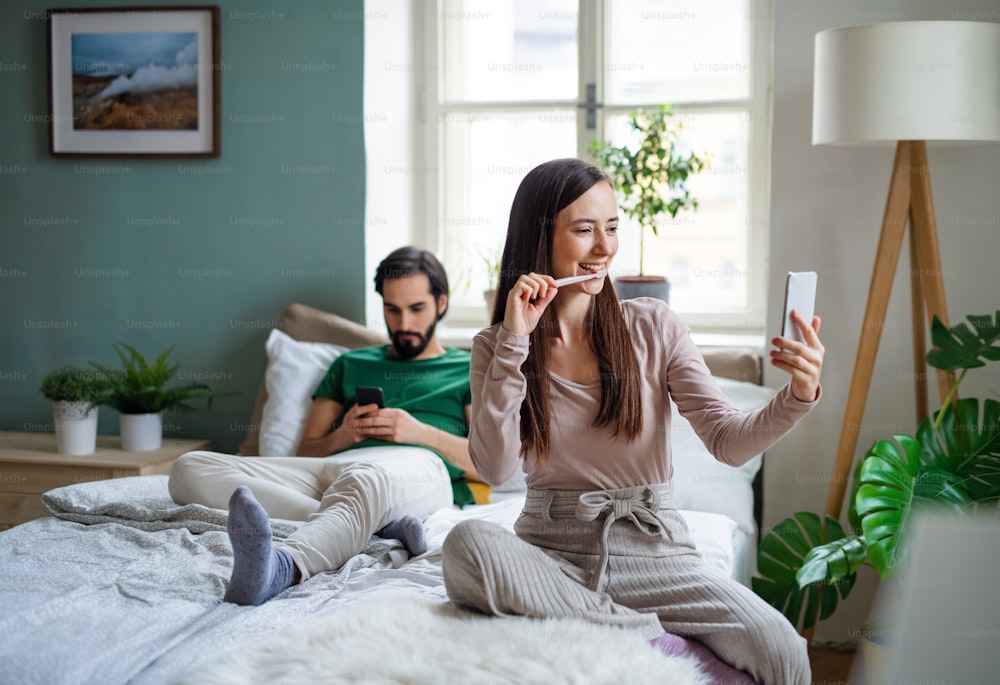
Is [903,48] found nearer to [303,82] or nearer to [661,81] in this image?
[661,81]

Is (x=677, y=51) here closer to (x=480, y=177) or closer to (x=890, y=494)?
(x=480, y=177)

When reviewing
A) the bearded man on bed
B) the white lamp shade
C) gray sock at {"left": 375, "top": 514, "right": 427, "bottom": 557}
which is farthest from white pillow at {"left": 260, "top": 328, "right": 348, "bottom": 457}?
the white lamp shade

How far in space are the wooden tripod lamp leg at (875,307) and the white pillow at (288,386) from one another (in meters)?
1.48

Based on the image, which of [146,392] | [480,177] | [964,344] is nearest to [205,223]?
[146,392]

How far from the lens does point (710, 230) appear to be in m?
3.38

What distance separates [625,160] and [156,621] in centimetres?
199

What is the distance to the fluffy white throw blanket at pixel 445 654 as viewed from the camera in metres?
1.37

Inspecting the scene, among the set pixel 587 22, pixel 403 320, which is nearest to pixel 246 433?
pixel 403 320

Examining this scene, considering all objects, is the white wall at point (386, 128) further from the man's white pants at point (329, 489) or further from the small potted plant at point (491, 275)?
the man's white pants at point (329, 489)

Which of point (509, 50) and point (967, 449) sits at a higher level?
point (509, 50)

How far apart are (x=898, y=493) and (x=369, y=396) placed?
1.29 metres

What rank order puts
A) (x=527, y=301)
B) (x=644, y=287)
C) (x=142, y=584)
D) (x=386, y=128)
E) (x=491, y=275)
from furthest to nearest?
(x=386, y=128), (x=491, y=275), (x=644, y=287), (x=142, y=584), (x=527, y=301)

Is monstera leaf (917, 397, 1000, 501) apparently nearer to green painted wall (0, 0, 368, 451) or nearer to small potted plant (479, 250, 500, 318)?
small potted plant (479, 250, 500, 318)

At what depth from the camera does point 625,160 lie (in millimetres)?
3105
